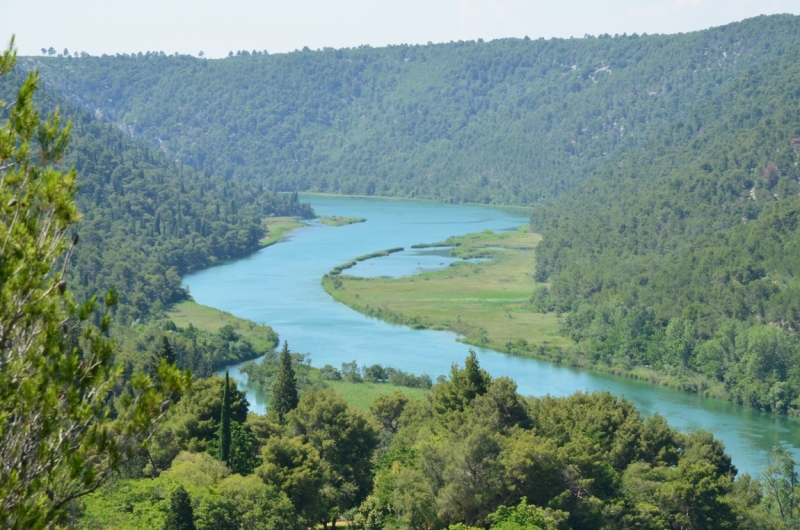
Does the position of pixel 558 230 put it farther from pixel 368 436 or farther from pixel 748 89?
pixel 368 436

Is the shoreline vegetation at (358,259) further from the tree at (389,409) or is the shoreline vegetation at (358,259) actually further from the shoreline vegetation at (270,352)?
the tree at (389,409)

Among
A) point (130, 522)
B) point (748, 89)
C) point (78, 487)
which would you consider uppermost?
point (748, 89)

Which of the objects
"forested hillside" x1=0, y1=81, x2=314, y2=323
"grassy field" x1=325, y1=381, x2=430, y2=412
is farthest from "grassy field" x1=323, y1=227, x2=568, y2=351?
"forested hillside" x1=0, y1=81, x2=314, y2=323

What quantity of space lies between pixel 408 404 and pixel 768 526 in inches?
548

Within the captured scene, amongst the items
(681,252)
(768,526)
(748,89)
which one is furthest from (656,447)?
(748,89)

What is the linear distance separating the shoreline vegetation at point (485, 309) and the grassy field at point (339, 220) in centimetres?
→ 4297

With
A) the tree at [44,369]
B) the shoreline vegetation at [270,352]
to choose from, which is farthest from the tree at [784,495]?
the tree at [44,369]

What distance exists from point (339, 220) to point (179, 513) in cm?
13025

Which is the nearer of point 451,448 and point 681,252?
point 451,448

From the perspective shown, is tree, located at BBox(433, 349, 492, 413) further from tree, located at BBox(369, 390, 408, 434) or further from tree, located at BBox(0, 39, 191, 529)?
tree, located at BBox(0, 39, 191, 529)

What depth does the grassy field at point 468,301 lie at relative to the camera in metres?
74.1

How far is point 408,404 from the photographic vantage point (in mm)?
39969

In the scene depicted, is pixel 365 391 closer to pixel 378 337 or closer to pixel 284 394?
pixel 378 337

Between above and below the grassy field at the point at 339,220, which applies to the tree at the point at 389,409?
above
